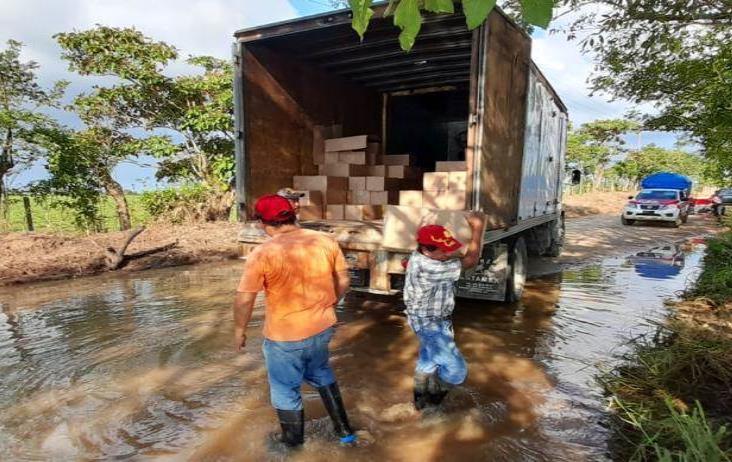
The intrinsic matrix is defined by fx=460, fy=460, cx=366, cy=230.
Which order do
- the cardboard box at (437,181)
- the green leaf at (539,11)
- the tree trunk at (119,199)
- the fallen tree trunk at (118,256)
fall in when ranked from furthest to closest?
the tree trunk at (119,199)
the fallen tree trunk at (118,256)
the cardboard box at (437,181)
the green leaf at (539,11)

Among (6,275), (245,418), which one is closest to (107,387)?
(245,418)

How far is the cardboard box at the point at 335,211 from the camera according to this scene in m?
5.18

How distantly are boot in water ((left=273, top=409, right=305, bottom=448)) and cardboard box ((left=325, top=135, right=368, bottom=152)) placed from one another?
3.35m

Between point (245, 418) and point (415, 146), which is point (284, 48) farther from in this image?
point (245, 418)

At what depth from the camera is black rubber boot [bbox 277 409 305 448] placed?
2.58m

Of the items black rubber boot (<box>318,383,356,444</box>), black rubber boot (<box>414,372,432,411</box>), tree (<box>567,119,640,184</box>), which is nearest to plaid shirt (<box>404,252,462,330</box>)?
black rubber boot (<box>414,372,432,411</box>)

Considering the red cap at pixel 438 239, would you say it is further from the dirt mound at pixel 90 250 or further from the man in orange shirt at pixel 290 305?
the dirt mound at pixel 90 250

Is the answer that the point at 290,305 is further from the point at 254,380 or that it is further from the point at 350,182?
the point at 350,182

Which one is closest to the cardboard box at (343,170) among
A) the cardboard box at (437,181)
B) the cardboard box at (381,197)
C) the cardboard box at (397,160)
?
the cardboard box at (381,197)

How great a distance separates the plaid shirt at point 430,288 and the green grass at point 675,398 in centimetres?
127

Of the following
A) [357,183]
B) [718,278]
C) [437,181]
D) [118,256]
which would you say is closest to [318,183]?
[357,183]

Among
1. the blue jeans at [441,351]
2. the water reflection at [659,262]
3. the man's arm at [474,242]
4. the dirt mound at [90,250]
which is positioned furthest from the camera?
the water reflection at [659,262]

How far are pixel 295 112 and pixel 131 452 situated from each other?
12.3 feet

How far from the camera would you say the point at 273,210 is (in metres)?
2.59
